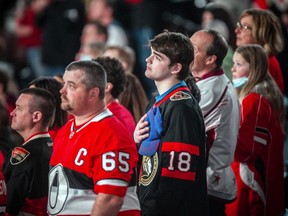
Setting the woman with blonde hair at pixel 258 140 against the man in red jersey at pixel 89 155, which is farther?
the woman with blonde hair at pixel 258 140

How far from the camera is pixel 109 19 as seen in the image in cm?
1224

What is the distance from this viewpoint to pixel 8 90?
28.6 feet

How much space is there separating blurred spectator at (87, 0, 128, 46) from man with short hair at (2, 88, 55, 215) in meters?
6.08

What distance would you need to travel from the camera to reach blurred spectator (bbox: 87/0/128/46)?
467 inches

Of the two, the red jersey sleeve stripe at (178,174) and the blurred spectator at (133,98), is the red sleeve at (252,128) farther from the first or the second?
the red jersey sleeve stripe at (178,174)

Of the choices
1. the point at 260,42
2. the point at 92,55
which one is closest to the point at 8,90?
the point at 92,55

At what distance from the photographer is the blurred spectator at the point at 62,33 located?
12.4m

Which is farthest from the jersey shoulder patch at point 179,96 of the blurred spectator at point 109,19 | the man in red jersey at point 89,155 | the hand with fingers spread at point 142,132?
the blurred spectator at point 109,19

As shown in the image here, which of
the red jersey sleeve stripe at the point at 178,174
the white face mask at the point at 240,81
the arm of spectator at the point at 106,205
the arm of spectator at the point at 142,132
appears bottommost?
the arm of spectator at the point at 106,205

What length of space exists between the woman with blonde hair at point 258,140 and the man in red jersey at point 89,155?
144 centimetres

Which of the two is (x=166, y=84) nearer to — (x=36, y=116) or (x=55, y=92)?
(x=36, y=116)

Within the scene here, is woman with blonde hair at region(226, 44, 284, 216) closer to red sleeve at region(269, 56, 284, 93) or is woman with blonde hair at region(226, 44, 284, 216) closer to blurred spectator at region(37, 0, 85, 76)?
red sleeve at region(269, 56, 284, 93)

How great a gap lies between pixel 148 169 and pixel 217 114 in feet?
2.86

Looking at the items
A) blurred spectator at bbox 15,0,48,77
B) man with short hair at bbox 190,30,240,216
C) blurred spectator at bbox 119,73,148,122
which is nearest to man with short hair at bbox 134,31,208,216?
man with short hair at bbox 190,30,240,216
